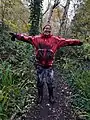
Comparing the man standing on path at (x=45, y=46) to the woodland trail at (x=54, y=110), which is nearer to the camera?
the man standing on path at (x=45, y=46)

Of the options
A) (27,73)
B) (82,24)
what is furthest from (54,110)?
(82,24)

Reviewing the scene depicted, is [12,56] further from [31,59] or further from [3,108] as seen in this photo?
[3,108]

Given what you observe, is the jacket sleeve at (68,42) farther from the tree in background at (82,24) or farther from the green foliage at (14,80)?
the tree in background at (82,24)

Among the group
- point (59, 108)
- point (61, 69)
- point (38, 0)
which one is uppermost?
point (38, 0)

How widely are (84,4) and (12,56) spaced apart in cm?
1109

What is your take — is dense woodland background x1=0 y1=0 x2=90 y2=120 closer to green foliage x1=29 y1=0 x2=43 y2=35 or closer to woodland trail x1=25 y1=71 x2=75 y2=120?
green foliage x1=29 y1=0 x2=43 y2=35

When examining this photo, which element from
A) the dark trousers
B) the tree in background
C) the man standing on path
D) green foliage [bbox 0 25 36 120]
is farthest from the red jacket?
the tree in background

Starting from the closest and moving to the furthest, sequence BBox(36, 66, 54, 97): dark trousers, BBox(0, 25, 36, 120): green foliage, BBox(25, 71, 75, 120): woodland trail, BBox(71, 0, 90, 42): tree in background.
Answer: BBox(0, 25, 36, 120): green foliage
BBox(25, 71, 75, 120): woodland trail
BBox(36, 66, 54, 97): dark trousers
BBox(71, 0, 90, 42): tree in background

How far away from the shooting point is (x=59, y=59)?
14.1 metres

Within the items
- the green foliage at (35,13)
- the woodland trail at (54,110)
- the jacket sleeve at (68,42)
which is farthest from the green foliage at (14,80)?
the green foliage at (35,13)

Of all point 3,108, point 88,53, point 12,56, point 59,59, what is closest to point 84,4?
point 88,53

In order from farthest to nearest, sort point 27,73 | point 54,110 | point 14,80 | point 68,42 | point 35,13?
point 35,13 → point 27,73 → point 14,80 → point 54,110 → point 68,42

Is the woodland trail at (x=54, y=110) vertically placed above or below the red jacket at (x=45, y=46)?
below

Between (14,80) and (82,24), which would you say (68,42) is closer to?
(14,80)
